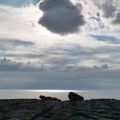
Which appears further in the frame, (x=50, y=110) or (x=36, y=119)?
(x=50, y=110)

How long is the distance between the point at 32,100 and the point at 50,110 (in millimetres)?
9882

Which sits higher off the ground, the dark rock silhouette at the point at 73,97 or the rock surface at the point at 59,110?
the dark rock silhouette at the point at 73,97

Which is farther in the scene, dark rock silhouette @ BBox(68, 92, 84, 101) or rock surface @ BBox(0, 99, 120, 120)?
dark rock silhouette @ BBox(68, 92, 84, 101)

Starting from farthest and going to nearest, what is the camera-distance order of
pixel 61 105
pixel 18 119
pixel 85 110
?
pixel 61 105 < pixel 85 110 < pixel 18 119

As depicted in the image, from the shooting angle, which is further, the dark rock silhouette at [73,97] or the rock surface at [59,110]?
the dark rock silhouette at [73,97]

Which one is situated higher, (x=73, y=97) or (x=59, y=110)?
(x=73, y=97)

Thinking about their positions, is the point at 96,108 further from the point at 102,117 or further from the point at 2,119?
the point at 2,119

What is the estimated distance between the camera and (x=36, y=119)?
5094 cm

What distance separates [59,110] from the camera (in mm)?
55562

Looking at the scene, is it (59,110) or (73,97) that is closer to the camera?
(59,110)

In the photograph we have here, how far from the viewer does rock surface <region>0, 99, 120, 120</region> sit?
2052 inches

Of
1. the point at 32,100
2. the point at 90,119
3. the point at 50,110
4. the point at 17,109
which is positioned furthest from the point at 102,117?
the point at 32,100

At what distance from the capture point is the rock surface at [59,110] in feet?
171

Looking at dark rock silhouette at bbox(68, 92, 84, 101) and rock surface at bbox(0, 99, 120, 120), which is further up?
dark rock silhouette at bbox(68, 92, 84, 101)
